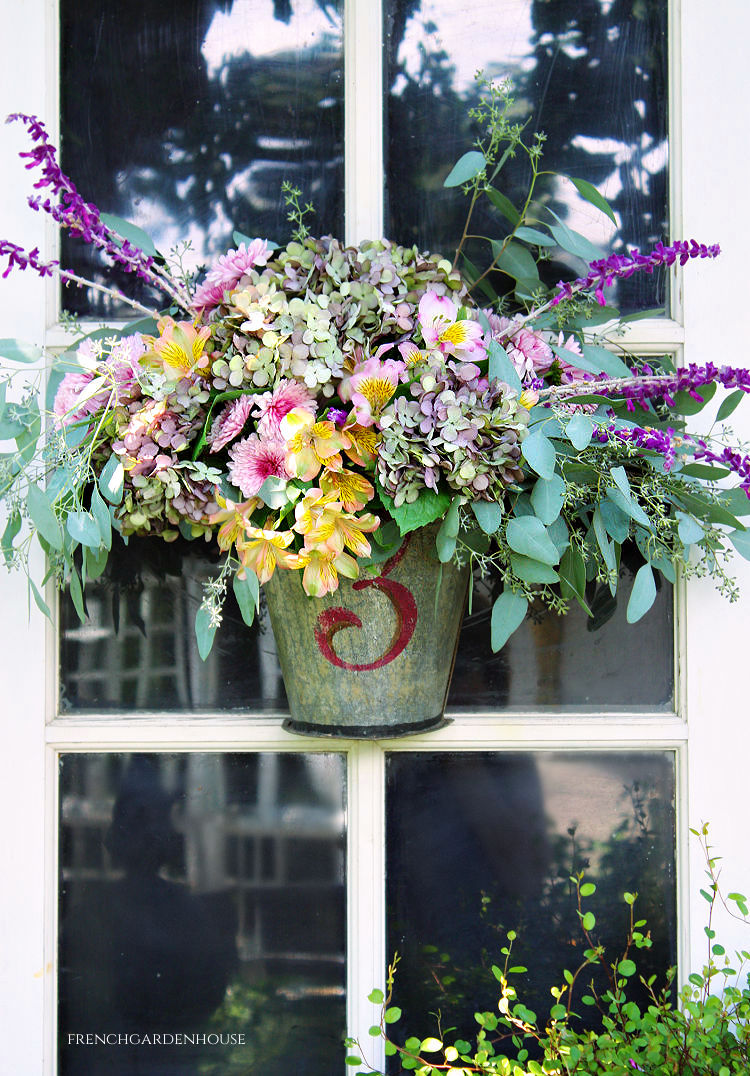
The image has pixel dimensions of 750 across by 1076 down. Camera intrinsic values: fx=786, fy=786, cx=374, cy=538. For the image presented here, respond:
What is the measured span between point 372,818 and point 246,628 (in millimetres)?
270

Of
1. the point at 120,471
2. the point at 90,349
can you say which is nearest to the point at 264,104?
the point at 90,349

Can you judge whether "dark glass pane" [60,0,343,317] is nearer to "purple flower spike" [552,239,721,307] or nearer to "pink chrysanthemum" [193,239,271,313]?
"pink chrysanthemum" [193,239,271,313]

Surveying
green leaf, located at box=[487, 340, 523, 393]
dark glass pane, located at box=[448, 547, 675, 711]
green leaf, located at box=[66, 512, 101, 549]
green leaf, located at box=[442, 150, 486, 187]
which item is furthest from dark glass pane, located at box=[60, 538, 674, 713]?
green leaf, located at box=[442, 150, 486, 187]

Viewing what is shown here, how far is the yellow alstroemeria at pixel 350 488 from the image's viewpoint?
2.19 ft

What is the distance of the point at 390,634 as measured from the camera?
0.73 m

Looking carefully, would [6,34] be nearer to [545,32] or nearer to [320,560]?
[545,32]

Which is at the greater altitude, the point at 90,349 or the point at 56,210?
the point at 56,210

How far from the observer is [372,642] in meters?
0.73

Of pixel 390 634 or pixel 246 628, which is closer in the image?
pixel 390 634

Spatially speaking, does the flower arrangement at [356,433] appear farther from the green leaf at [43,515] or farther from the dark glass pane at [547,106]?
the dark glass pane at [547,106]

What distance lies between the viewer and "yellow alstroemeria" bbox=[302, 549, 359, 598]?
67cm

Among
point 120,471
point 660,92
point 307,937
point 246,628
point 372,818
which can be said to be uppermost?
point 660,92

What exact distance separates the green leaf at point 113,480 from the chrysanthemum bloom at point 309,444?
0.16m

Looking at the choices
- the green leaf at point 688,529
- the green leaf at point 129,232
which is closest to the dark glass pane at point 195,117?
the green leaf at point 129,232
